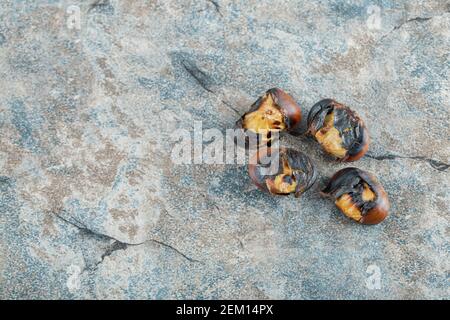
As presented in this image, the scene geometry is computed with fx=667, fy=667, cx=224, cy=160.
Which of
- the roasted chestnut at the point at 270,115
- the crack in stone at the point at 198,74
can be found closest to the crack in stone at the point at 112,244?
the roasted chestnut at the point at 270,115

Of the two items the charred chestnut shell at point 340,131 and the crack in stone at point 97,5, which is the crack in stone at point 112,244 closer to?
the charred chestnut shell at point 340,131

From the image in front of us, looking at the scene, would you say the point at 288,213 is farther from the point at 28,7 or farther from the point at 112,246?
the point at 28,7

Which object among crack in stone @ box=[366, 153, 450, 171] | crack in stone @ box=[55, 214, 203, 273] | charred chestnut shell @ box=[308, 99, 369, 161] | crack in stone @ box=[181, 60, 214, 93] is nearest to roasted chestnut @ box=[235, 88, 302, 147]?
charred chestnut shell @ box=[308, 99, 369, 161]

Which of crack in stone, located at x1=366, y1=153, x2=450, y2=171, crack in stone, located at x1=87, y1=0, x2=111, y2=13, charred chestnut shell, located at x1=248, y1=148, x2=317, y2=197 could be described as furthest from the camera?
crack in stone, located at x1=87, y1=0, x2=111, y2=13

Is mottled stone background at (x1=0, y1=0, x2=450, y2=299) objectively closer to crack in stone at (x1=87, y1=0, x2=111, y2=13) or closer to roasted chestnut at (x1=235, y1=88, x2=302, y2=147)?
crack in stone at (x1=87, y1=0, x2=111, y2=13)

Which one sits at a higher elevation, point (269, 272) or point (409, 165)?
point (409, 165)

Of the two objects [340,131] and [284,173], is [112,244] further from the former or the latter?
[340,131]

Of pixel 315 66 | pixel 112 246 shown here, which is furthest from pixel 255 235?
pixel 315 66
